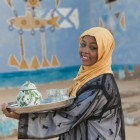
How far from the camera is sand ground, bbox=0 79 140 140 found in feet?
16.8

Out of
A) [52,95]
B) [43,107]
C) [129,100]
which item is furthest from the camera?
[129,100]

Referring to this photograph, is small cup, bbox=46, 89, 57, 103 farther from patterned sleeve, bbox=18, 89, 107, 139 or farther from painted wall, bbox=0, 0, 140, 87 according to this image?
painted wall, bbox=0, 0, 140, 87

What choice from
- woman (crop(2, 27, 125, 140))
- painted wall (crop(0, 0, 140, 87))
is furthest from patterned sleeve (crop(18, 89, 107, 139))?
painted wall (crop(0, 0, 140, 87))

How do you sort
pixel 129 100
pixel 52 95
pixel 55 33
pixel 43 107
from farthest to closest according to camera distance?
pixel 55 33 → pixel 129 100 → pixel 52 95 → pixel 43 107

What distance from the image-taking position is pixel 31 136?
180 centimetres

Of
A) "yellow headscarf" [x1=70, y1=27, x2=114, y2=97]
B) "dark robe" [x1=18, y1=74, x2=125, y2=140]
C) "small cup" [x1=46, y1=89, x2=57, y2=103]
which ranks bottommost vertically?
"dark robe" [x1=18, y1=74, x2=125, y2=140]

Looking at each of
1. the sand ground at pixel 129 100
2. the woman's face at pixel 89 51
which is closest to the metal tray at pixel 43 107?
the woman's face at pixel 89 51

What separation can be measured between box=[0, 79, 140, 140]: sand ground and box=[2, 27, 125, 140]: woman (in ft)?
9.99

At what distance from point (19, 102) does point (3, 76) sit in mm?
6561

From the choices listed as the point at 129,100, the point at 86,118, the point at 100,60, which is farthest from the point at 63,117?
the point at 129,100

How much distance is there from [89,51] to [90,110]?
266 mm

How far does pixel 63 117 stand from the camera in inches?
69.1

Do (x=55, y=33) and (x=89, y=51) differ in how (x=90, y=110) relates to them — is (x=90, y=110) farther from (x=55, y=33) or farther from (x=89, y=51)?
(x=55, y=33)

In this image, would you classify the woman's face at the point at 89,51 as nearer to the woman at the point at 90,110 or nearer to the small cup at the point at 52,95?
the woman at the point at 90,110
